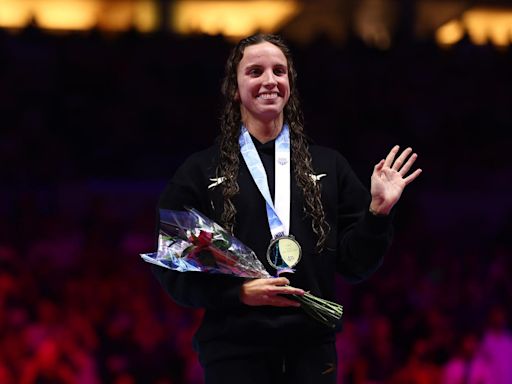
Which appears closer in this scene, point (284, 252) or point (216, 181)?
point (284, 252)

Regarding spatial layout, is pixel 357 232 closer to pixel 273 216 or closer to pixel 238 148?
pixel 273 216

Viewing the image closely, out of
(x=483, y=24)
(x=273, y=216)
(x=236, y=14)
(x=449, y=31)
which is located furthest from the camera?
(x=483, y=24)

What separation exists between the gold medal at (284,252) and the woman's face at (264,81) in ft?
1.29

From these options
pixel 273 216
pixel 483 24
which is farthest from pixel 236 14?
pixel 273 216

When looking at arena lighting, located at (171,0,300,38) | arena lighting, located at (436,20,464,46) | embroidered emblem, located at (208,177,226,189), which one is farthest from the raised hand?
arena lighting, located at (436,20,464,46)

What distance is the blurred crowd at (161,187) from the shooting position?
600 cm

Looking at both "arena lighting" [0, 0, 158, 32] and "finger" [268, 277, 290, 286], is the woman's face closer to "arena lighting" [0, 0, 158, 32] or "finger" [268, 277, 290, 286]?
"finger" [268, 277, 290, 286]

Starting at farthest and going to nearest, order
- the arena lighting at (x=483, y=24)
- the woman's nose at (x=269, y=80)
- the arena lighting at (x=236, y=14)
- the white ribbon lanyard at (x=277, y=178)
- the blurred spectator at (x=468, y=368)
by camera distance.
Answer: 1. the arena lighting at (x=483, y=24)
2. the arena lighting at (x=236, y=14)
3. the blurred spectator at (x=468, y=368)
4. the woman's nose at (x=269, y=80)
5. the white ribbon lanyard at (x=277, y=178)

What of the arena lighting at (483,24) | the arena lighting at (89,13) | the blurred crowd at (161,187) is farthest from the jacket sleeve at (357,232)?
the arena lighting at (483,24)

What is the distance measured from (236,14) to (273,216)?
8.55 m

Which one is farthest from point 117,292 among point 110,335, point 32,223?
point 32,223

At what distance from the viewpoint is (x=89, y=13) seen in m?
10.5

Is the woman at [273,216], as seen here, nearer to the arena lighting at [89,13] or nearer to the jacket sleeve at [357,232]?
the jacket sleeve at [357,232]

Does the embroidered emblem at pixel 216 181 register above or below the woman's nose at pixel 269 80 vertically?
below
